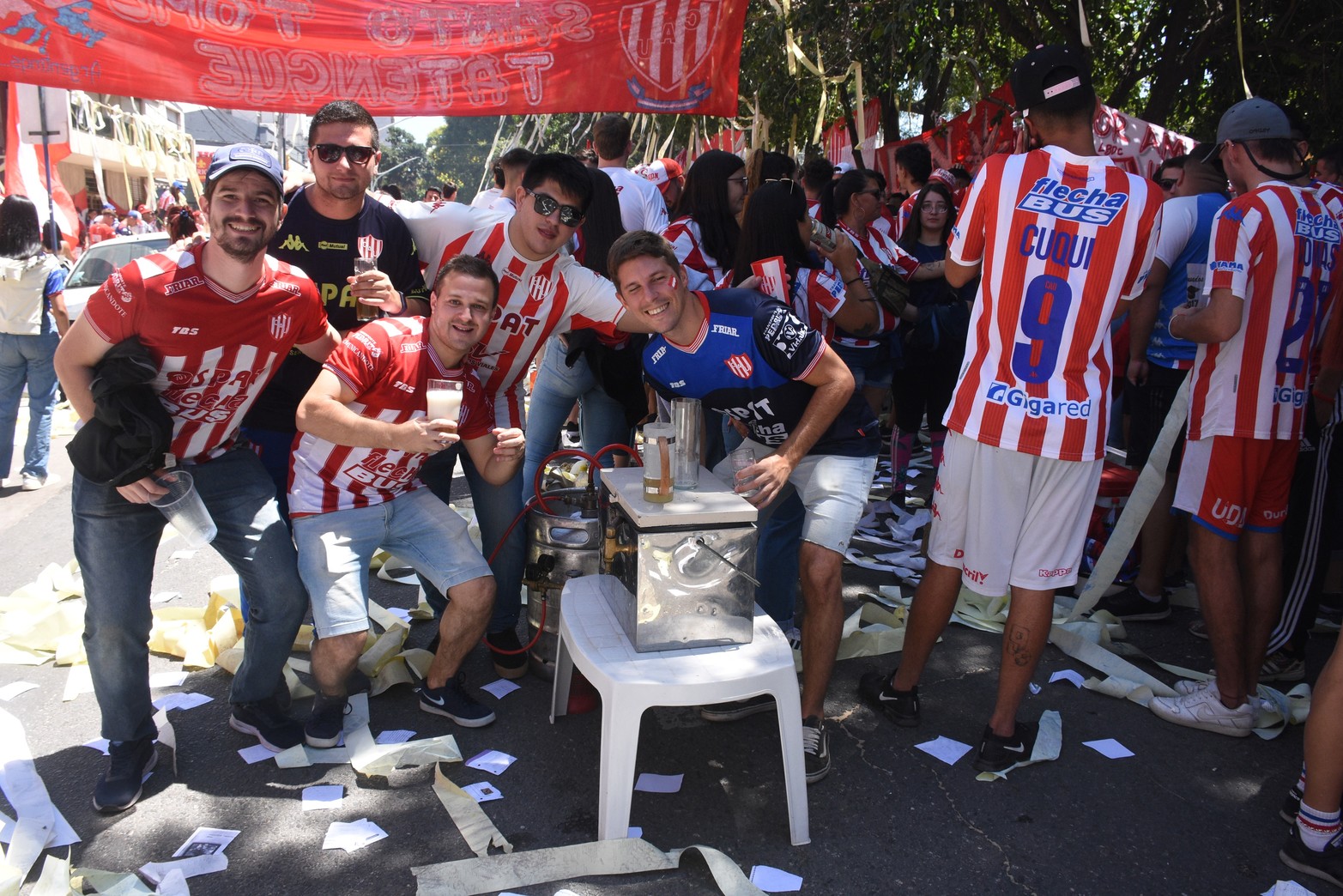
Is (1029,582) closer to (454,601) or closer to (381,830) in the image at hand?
(454,601)

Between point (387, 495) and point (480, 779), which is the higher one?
point (387, 495)

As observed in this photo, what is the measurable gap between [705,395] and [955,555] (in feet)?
3.57

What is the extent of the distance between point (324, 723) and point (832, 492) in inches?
79.6

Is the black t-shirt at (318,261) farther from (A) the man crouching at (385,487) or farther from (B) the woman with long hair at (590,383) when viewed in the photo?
(B) the woman with long hair at (590,383)

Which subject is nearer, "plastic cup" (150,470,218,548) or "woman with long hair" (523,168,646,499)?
"plastic cup" (150,470,218,548)

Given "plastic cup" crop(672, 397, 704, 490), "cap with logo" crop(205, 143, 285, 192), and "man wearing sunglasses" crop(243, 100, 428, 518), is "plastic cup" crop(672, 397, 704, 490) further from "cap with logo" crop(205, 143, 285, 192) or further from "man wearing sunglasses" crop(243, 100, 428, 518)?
"cap with logo" crop(205, 143, 285, 192)

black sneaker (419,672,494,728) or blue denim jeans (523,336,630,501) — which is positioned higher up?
blue denim jeans (523,336,630,501)

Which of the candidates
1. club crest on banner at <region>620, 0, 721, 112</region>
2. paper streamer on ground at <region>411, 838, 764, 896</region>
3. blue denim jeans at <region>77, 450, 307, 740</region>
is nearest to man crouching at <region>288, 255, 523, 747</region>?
blue denim jeans at <region>77, 450, 307, 740</region>

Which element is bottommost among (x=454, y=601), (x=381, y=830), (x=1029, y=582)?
(x=381, y=830)

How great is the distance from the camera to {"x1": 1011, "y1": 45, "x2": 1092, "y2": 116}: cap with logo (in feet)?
10.3

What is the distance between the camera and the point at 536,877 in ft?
8.82

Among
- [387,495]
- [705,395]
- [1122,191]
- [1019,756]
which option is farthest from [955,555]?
[387,495]

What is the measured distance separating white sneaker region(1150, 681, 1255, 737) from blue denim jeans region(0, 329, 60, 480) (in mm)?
7384

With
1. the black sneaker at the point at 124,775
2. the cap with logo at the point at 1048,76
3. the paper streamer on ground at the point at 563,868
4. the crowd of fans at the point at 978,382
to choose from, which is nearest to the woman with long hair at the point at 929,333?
the crowd of fans at the point at 978,382
